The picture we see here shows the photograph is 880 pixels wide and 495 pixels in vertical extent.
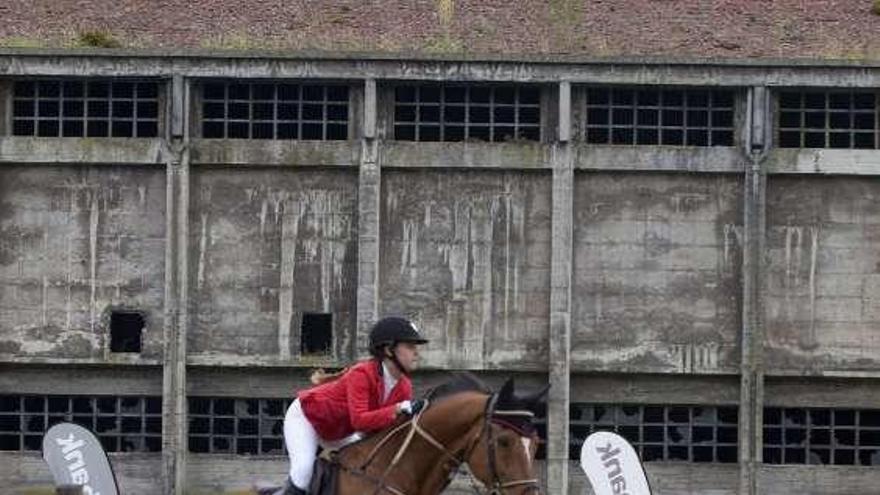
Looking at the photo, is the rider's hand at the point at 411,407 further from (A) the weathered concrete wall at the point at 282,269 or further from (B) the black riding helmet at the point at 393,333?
(A) the weathered concrete wall at the point at 282,269

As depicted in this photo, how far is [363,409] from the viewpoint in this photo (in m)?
13.6

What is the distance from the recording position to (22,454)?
34.3 meters

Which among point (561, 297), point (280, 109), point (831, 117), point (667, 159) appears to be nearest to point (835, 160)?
point (831, 117)

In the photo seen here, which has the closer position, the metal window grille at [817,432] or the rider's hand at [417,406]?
the rider's hand at [417,406]

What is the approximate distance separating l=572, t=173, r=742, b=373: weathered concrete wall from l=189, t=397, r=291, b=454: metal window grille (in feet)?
17.8

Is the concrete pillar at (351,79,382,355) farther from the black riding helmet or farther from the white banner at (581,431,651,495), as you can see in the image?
the black riding helmet

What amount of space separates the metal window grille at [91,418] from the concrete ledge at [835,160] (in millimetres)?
11619

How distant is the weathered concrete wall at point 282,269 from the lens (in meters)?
34.1

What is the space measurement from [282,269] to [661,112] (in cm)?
708

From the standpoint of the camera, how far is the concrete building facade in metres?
33.9

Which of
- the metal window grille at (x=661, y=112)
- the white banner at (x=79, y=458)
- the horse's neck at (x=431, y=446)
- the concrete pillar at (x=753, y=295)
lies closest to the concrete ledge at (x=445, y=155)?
the metal window grille at (x=661, y=112)

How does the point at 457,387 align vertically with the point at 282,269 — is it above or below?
below

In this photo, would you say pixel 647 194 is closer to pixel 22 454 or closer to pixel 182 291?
pixel 182 291

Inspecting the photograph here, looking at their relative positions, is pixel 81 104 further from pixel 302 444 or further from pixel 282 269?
pixel 302 444
